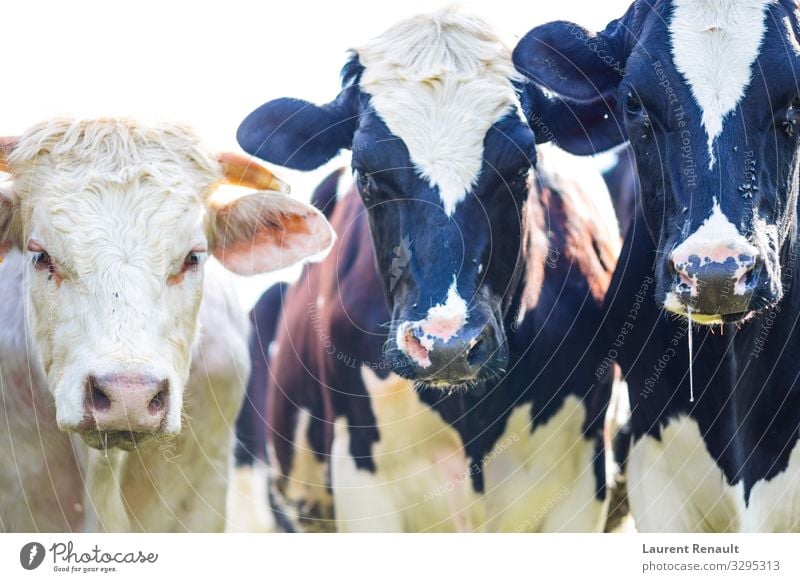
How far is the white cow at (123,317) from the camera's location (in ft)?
19.3

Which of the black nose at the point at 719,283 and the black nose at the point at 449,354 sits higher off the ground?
the black nose at the point at 719,283

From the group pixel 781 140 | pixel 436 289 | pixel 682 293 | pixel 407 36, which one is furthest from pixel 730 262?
pixel 407 36

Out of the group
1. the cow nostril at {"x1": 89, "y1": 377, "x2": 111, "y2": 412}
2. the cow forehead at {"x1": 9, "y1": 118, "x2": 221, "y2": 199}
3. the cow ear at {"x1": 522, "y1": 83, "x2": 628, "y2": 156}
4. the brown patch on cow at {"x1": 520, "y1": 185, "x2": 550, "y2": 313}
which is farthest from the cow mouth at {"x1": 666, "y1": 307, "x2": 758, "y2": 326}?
the cow nostril at {"x1": 89, "y1": 377, "x2": 111, "y2": 412}

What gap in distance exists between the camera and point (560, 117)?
272 inches

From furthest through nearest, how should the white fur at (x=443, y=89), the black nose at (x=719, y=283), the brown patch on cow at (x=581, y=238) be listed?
the brown patch on cow at (x=581, y=238)
the white fur at (x=443, y=89)
the black nose at (x=719, y=283)

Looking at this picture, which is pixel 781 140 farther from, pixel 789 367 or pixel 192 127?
pixel 192 127

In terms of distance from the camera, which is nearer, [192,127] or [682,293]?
[682,293]

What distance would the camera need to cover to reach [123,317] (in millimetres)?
5895

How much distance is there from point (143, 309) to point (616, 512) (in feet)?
9.77

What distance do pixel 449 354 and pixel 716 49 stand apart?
5.56 ft

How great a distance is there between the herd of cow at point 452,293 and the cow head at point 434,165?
1 centimetres

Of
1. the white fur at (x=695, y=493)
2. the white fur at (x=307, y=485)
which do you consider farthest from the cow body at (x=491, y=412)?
the white fur at (x=695, y=493)

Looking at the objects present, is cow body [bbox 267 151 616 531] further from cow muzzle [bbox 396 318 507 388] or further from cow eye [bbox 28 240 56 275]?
cow eye [bbox 28 240 56 275]

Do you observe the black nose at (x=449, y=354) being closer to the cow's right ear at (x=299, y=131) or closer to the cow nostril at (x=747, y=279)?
the cow nostril at (x=747, y=279)
